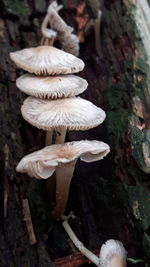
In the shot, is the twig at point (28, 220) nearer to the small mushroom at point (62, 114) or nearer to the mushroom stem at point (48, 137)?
the mushroom stem at point (48, 137)

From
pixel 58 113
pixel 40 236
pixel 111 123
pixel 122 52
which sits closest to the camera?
pixel 58 113

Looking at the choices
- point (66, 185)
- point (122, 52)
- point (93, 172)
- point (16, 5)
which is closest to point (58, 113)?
point (66, 185)

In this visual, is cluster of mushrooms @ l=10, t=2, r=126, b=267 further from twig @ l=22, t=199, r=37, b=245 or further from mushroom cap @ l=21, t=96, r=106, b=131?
twig @ l=22, t=199, r=37, b=245

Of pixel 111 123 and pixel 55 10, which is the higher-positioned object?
pixel 55 10

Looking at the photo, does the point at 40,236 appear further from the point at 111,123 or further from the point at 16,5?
the point at 16,5

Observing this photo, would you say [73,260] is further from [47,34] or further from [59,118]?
[47,34]

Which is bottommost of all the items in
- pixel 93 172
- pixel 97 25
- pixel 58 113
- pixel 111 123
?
pixel 93 172

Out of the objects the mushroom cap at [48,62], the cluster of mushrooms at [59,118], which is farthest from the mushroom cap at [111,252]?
the mushroom cap at [48,62]
